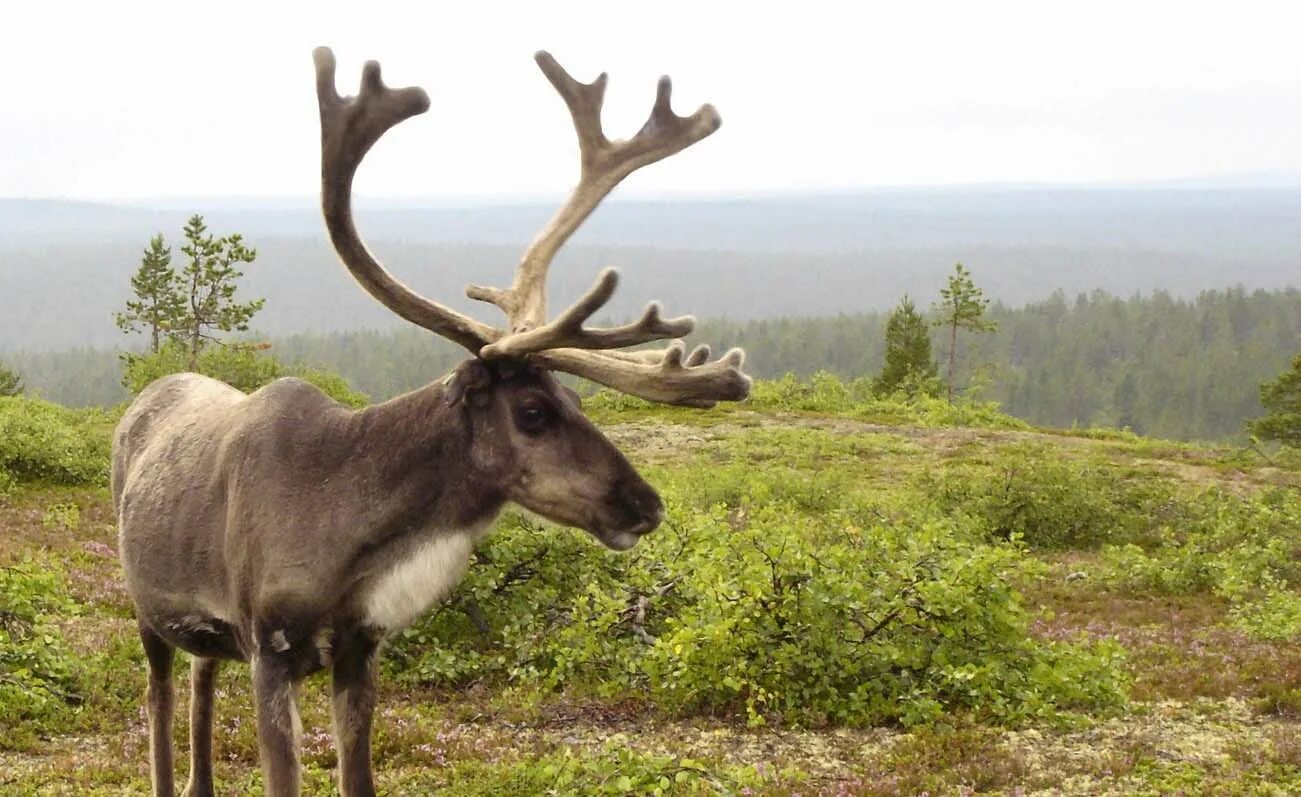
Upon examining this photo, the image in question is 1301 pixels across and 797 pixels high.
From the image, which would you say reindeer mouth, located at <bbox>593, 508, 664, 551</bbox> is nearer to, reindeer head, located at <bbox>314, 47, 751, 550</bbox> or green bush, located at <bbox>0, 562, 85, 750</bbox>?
reindeer head, located at <bbox>314, 47, 751, 550</bbox>

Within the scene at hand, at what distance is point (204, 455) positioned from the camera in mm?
6320

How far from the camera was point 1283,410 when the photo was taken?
154 feet

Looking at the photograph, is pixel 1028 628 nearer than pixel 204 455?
No

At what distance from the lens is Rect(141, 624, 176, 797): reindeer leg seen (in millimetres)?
7262

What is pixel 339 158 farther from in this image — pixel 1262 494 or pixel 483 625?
pixel 1262 494

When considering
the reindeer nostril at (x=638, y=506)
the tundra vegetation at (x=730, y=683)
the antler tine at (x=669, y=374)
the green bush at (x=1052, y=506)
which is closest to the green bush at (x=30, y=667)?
the tundra vegetation at (x=730, y=683)

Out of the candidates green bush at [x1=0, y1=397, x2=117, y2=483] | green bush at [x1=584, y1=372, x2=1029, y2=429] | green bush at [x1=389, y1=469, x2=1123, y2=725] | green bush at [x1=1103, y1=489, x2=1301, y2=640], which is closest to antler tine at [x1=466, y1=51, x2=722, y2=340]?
green bush at [x1=389, y1=469, x2=1123, y2=725]

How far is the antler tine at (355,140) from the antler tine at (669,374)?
0.45m

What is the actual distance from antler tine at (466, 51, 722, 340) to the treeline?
378ft

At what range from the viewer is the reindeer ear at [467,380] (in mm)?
5566

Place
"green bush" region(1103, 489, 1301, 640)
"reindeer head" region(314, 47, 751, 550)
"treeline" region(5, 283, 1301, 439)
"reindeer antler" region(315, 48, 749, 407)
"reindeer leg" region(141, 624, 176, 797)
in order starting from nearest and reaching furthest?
"reindeer antler" region(315, 48, 749, 407) → "reindeer head" region(314, 47, 751, 550) → "reindeer leg" region(141, 624, 176, 797) → "green bush" region(1103, 489, 1301, 640) → "treeline" region(5, 283, 1301, 439)

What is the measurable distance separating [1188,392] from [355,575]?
14093cm

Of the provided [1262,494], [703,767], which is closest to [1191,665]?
[703,767]

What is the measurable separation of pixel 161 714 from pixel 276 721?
2150mm
